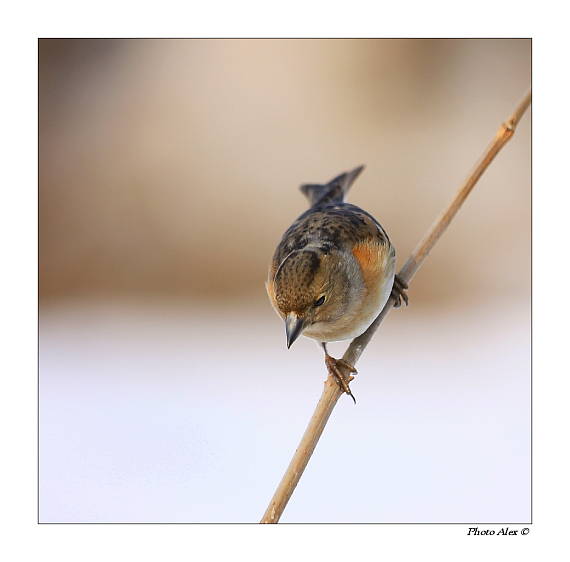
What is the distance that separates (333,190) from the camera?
3502 mm

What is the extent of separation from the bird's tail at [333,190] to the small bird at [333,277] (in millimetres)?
456

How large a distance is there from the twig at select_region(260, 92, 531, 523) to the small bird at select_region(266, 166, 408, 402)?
70 mm

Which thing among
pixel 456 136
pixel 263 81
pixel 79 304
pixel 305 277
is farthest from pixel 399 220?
pixel 305 277

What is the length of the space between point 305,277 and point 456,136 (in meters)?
4.19

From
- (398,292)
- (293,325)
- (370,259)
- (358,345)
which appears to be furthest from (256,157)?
(293,325)

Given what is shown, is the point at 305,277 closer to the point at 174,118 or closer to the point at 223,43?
the point at 223,43

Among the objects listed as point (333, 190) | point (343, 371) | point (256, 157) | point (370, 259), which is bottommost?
point (343, 371)

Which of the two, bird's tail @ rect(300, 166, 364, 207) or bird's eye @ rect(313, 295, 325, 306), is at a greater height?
bird's tail @ rect(300, 166, 364, 207)

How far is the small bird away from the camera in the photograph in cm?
235

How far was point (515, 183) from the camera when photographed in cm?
590

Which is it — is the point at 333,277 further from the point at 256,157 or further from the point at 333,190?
the point at 256,157

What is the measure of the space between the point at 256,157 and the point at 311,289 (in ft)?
13.7

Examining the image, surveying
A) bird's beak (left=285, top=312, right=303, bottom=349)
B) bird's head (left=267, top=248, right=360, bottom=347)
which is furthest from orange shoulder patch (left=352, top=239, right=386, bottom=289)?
bird's beak (left=285, top=312, right=303, bottom=349)

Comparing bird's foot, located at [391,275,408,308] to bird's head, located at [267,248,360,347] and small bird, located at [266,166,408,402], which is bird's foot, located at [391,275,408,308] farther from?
bird's head, located at [267,248,360,347]
